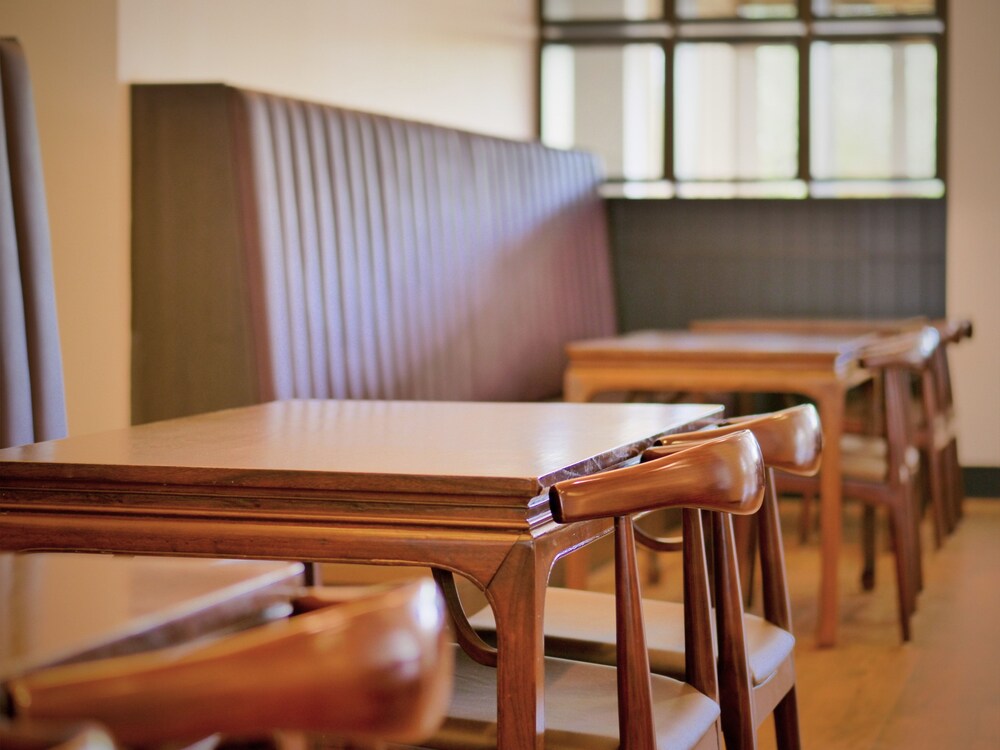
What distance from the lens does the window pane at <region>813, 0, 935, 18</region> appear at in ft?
21.4

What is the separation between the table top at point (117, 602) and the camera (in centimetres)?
85

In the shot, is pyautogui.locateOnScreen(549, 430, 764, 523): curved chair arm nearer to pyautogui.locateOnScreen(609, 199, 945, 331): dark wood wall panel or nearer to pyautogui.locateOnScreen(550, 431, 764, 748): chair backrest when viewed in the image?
pyautogui.locateOnScreen(550, 431, 764, 748): chair backrest

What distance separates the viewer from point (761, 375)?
3967mm

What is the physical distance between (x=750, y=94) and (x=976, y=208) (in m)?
1.24

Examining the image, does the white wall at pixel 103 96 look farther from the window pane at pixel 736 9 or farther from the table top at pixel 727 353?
the window pane at pixel 736 9

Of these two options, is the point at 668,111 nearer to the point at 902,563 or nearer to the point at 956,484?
the point at 956,484

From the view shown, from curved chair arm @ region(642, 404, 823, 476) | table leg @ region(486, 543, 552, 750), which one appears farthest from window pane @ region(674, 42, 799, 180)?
table leg @ region(486, 543, 552, 750)

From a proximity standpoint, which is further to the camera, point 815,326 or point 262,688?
point 815,326

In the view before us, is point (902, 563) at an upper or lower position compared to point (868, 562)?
upper

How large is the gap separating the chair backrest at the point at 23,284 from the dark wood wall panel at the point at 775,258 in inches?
179

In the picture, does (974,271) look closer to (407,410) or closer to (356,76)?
(356,76)

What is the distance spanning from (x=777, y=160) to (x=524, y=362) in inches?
82.2

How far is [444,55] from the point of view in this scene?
555cm

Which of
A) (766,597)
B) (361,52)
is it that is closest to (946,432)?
(361,52)
